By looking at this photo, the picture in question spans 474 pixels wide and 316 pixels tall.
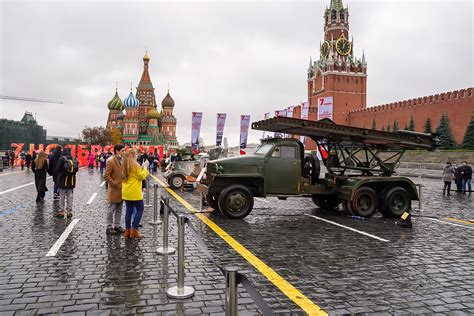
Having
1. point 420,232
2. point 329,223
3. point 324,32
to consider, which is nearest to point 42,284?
point 329,223

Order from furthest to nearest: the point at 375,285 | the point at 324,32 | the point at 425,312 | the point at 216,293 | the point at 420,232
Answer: the point at 324,32 → the point at 420,232 → the point at 375,285 → the point at 216,293 → the point at 425,312

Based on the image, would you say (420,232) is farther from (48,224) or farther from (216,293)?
(48,224)

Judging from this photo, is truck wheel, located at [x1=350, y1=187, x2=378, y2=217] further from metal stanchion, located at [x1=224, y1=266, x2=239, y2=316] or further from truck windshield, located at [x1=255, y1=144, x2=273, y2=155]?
metal stanchion, located at [x1=224, y1=266, x2=239, y2=316]

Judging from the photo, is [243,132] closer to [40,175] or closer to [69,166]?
[40,175]

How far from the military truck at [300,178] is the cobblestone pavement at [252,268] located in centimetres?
76

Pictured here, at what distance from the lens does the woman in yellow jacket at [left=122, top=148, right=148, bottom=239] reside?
7.35 meters

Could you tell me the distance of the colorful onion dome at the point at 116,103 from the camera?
113 m

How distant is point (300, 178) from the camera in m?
10.5

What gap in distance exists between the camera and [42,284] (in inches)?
192

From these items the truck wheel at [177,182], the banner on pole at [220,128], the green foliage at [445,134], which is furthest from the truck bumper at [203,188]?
the green foliage at [445,134]

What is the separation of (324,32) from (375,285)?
96495mm

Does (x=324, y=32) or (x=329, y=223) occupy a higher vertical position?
(x=324, y=32)

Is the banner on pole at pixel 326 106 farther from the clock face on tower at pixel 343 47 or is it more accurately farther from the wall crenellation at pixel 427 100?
the clock face on tower at pixel 343 47

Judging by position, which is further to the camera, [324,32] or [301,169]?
[324,32]
